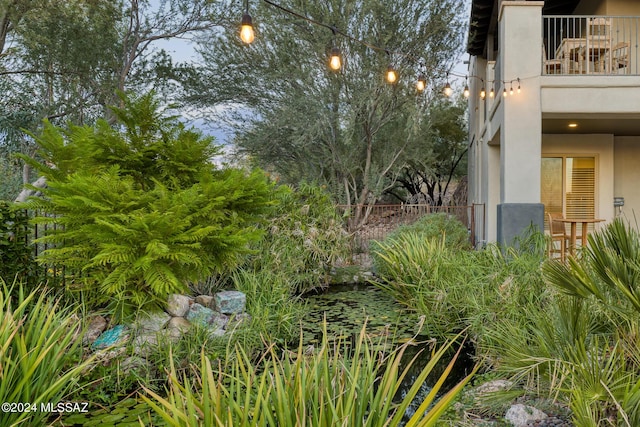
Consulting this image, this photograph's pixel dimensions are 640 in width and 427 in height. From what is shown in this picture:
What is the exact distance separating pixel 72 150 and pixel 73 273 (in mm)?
1370

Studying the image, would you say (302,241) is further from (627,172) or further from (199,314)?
(627,172)

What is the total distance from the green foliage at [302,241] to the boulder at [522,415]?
13.2ft

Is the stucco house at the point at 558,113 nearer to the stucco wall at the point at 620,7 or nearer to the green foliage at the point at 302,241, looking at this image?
the stucco wall at the point at 620,7

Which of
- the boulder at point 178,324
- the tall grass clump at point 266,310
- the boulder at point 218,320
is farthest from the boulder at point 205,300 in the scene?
the boulder at point 178,324

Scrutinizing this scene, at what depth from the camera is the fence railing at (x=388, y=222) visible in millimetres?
10413

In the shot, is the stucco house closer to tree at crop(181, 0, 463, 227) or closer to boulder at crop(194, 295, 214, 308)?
tree at crop(181, 0, 463, 227)

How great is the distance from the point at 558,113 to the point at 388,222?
5.93m

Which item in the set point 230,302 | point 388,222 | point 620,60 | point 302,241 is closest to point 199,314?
point 230,302

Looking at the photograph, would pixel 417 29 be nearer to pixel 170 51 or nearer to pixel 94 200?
pixel 170 51

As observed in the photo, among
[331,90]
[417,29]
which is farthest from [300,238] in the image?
[417,29]

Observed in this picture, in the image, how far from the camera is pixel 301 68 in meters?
10.6

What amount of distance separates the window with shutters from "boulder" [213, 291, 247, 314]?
747 cm

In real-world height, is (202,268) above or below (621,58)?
below

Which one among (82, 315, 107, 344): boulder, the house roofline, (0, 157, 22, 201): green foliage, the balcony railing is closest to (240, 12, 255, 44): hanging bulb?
(82, 315, 107, 344): boulder
